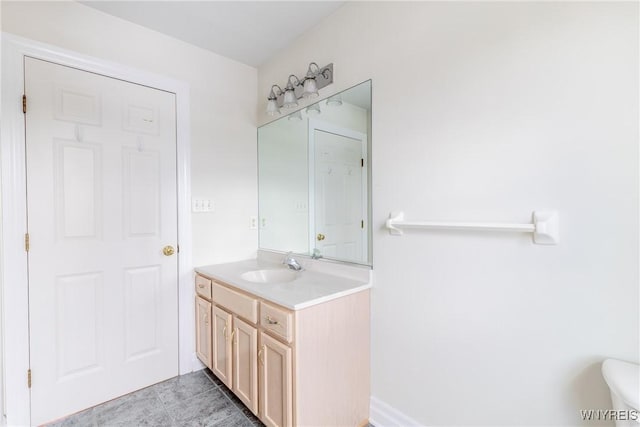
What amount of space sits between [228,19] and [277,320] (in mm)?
1867

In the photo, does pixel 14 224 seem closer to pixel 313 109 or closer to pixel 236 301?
pixel 236 301

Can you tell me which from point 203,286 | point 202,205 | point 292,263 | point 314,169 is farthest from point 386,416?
point 202,205

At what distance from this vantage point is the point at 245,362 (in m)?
1.57

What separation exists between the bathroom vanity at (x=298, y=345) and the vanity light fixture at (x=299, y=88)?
46.4 inches

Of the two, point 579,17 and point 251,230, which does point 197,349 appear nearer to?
point 251,230

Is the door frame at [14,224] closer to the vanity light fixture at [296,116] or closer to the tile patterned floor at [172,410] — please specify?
the tile patterned floor at [172,410]

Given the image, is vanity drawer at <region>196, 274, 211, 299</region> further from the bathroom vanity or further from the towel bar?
the towel bar

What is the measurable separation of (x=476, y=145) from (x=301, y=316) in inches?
41.9

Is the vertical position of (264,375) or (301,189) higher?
(301,189)

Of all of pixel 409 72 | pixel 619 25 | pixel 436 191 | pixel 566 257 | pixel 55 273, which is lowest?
pixel 55 273

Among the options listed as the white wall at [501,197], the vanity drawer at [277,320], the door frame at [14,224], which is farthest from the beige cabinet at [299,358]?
the door frame at [14,224]

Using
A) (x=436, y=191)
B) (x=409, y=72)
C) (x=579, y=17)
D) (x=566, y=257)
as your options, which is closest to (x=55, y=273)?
(x=436, y=191)

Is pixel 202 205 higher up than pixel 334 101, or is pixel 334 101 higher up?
pixel 334 101

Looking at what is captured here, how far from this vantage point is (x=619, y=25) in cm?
87
